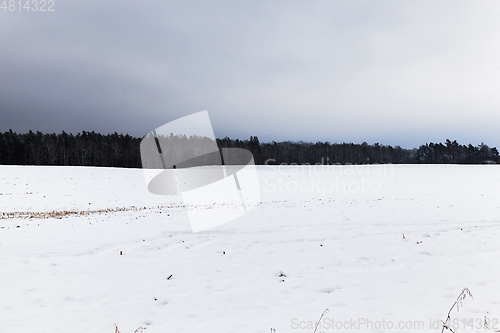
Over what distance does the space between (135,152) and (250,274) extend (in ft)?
253

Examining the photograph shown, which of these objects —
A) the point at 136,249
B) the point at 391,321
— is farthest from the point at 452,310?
the point at 136,249

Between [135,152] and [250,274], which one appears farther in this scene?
[135,152]

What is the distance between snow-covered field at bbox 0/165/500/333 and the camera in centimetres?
433

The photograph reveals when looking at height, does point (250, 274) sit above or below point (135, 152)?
below

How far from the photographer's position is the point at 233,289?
5.51 m

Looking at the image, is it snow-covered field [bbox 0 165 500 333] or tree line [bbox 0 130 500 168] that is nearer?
snow-covered field [bbox 0 165 500 333]

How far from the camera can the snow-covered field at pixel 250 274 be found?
4.33 meters

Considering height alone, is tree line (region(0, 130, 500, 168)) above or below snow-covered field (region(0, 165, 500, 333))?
above

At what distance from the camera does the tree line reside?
64688 mm

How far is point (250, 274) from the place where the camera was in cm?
627

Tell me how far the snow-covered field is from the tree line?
65391mm

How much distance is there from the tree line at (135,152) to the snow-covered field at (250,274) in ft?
215

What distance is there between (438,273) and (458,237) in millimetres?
3998

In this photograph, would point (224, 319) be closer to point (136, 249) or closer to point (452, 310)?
point (452, 310)
